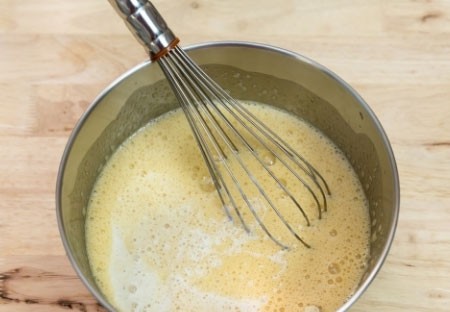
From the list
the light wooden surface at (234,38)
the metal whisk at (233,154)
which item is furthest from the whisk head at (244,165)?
the light wooden surface at (234,38)

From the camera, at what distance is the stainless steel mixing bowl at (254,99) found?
817 mm

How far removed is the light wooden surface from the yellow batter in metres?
0.06

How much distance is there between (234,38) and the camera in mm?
1098

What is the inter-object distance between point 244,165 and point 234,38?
289 mm

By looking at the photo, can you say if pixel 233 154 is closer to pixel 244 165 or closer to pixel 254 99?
pixel 244 165

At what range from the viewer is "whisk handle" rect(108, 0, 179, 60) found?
738 millimetres

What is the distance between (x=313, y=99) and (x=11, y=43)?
0.55 metres

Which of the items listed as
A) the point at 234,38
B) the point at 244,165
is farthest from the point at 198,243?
the point at 234,38

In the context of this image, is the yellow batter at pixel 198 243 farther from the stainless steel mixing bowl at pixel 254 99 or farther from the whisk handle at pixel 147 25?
the whisk handle at pixel 147 25

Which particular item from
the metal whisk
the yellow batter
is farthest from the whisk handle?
the yellow batter

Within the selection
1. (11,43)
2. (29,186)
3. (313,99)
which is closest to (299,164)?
(313,99)

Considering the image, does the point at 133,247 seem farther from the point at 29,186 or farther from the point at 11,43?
the point at 11,43

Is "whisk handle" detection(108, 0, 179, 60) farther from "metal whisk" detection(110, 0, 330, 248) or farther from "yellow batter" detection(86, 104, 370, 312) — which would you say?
"yellow batter" detection(86, 104, 370, 312)

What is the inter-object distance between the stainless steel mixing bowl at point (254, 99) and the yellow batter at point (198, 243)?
0.03 m
